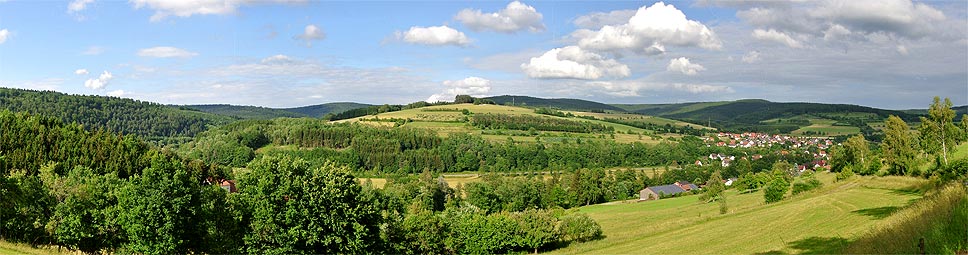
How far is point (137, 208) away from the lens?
25953 mm

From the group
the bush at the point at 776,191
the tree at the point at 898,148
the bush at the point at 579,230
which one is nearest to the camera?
the bush at the point at 579,230

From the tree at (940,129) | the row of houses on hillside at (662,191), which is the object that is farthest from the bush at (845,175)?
the row of houses on hillside at (662,191)

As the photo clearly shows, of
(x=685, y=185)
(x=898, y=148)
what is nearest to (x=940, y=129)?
(x=898, y=148)

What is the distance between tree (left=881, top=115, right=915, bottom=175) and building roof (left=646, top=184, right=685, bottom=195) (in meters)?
40.8

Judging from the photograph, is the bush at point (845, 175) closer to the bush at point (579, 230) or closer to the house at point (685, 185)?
the bush at point (579, 230)

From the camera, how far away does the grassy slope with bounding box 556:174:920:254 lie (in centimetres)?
2873

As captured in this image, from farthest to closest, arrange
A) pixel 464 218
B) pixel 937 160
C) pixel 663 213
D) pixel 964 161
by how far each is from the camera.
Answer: pixel 663 213 → pixel 937 160 → pixel 464 218 → pixel 964 161

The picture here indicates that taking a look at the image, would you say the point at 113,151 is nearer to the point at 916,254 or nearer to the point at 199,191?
the point at 199,191

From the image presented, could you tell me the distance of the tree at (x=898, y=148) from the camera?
59.9m

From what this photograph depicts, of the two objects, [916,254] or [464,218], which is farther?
[464,218]

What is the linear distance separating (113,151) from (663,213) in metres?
65.0

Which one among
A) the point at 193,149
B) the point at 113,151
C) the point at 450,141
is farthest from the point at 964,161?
the point at 193,149

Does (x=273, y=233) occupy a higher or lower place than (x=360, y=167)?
higher

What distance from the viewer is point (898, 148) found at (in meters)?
62.7
